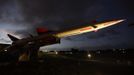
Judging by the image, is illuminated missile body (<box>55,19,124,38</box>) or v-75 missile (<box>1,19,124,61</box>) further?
illuminated missile body (<box>55,19,124,38</box>)

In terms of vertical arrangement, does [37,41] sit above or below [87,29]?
below

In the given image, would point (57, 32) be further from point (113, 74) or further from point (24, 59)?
point (113, 74)

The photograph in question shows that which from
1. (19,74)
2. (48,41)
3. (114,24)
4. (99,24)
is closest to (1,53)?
(48,41)

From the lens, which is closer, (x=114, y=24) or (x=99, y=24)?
(x=99, y=24)

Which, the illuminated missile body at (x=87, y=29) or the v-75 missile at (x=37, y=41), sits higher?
the illuminated missile body at (x=87, y=29)

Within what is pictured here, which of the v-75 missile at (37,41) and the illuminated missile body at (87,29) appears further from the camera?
the illuminated missile body at (87,29)

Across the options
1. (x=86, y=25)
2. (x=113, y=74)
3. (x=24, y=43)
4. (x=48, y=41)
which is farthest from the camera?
(x=86, y=25)

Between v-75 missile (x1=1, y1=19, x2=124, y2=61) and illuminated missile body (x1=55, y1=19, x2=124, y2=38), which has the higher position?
A: illuminated missile body (x1=55, y1=19, x2=124, y2=38)

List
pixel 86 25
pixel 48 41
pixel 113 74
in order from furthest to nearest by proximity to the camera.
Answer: pixel 86 25, pixel 48 41, pixel 113 74

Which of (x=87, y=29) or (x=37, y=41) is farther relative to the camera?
(x=87, y=29)

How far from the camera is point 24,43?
2823cm

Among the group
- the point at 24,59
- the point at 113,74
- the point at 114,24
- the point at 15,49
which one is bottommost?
the point at 113,74

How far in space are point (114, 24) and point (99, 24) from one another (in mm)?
4161

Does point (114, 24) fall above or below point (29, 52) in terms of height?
above
